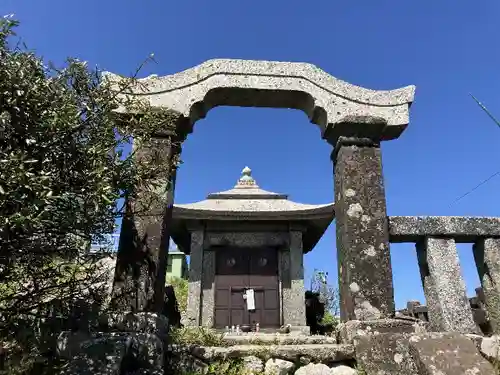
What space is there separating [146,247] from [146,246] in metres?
0.01

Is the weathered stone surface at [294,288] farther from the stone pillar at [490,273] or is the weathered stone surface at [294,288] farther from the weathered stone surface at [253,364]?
the weathered stone surface at [253,364]

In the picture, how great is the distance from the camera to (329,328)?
1389 centimetres

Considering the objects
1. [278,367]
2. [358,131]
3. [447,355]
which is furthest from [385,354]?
[358,131]

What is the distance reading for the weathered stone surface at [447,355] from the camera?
3.28 metres

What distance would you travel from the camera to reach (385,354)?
3.96 meters

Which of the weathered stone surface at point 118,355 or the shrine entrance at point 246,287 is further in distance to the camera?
the shrine entrance at point 246,287

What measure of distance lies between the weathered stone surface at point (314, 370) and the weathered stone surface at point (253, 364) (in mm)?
364

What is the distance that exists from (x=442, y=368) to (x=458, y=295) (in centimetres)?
151

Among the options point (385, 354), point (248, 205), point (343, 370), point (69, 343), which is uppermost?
point (248, 205)

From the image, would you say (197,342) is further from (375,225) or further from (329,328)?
(329,328)

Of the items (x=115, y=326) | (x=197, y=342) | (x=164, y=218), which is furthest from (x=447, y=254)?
(x=115, y=326)

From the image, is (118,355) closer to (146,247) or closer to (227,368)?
(227,368)

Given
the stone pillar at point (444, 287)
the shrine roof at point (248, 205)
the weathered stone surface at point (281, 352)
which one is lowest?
the weathered stone surface at point (281, 352)

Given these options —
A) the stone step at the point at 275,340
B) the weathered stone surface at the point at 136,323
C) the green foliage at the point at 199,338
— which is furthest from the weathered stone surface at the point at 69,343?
the stone step at the point at 275,340
